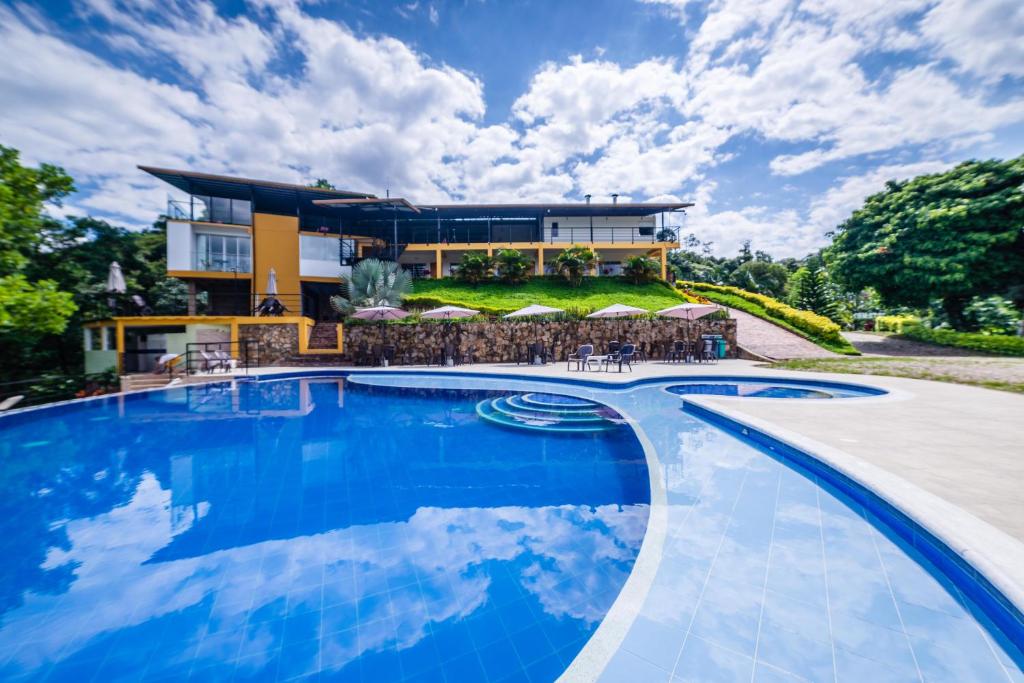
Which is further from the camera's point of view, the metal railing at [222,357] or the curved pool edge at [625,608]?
the metal railing at [222,357]

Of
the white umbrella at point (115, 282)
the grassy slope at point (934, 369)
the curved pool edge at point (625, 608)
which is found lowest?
the curved pool edge at point (625, 608)

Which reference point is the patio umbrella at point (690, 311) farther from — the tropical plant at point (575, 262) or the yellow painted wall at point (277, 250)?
the yellow painted wall at point (277, 250)

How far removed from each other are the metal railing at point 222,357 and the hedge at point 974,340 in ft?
97.8

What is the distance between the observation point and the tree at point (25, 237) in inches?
341

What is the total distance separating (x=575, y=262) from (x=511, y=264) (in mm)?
3966

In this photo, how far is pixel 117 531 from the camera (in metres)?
3.86

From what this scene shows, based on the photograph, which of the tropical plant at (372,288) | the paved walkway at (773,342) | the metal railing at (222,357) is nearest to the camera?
the metal railing at (222,357)

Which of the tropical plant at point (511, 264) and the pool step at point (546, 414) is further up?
the tropical plant at point (511, 264)

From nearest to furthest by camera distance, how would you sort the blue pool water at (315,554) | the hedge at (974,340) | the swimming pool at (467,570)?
the swimming pool at (467,570), the blue pool water at (315,554), the hedge at (974,340)

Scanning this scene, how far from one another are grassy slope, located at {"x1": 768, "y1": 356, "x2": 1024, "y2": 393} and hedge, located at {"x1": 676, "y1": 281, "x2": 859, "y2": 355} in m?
3.51

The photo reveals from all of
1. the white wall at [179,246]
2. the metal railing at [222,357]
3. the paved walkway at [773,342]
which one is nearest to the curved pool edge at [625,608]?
the metal railing at [222,357]

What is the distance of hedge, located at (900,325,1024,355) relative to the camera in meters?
14.8

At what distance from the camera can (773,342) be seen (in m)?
17.4

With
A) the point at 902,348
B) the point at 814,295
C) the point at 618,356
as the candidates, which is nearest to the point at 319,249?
the point at 618,356
